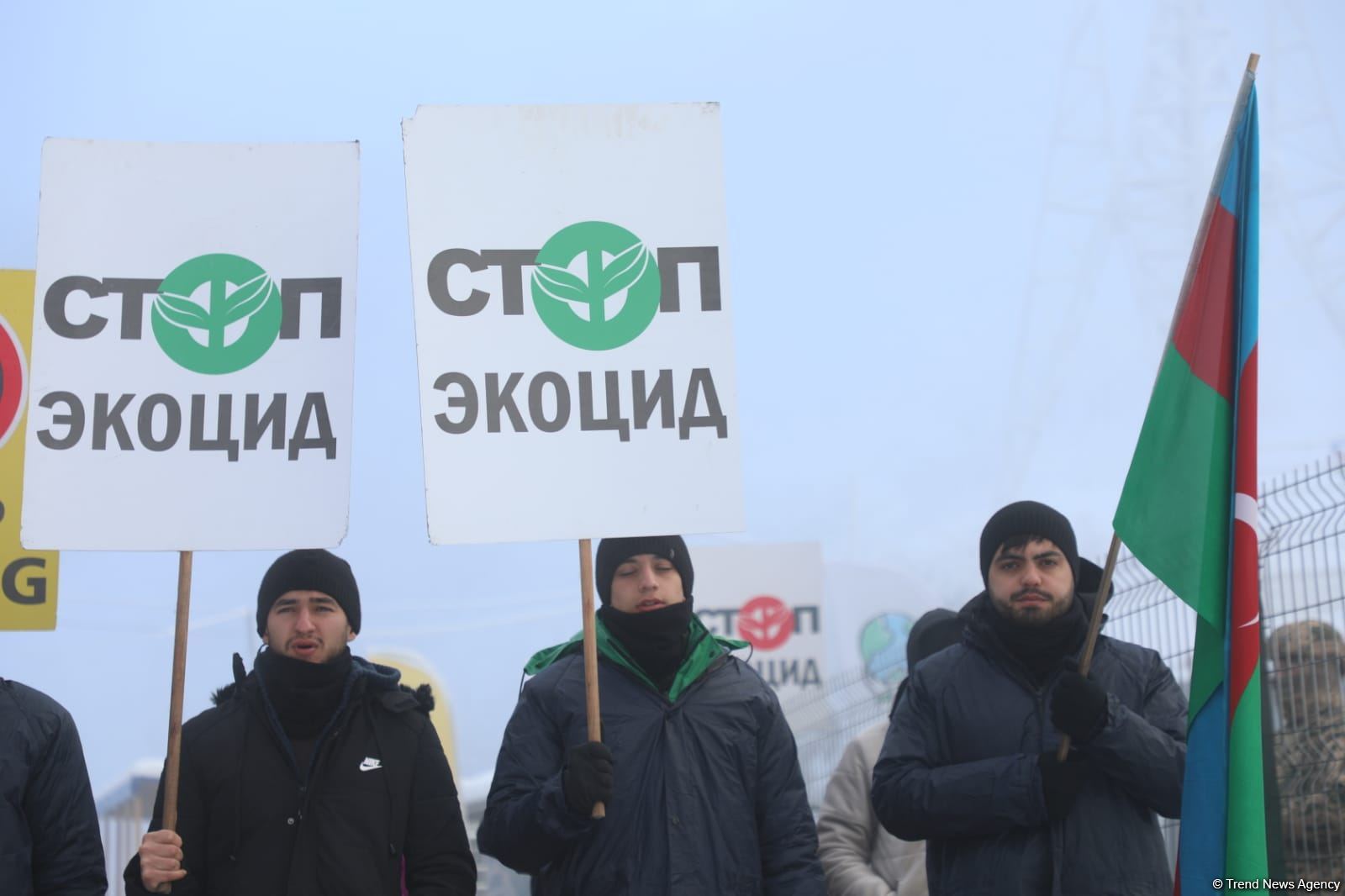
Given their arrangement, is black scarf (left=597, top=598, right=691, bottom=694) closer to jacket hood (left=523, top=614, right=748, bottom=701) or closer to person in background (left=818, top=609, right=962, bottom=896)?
jacket hood (left=523, top=614, right=748, bottom=701)

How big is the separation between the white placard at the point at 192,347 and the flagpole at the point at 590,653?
0.65 meters

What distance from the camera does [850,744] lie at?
5.41 metres

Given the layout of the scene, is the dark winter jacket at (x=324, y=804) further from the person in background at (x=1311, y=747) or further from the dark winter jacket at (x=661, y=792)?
the person in background at (x=1311, y=747)

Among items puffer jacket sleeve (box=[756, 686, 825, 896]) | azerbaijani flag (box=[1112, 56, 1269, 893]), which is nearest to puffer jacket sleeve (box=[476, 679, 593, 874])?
puffer jacket sleeve (box=[756, 686, 825, 896])

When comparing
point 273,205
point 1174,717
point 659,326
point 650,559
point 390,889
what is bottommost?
point 390,889

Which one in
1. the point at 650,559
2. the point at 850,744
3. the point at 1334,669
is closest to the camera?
the point at 650,559

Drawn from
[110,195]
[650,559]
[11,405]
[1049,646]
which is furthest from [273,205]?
[1049,646]

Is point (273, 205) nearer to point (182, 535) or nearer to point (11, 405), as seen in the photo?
point (182, 535)

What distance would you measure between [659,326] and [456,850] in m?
1.52

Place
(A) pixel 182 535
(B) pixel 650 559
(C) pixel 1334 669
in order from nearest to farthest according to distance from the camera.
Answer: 1. (A) pixel 182 535
2. (B) pixel 650 559
3. (C) pixel 1334 669

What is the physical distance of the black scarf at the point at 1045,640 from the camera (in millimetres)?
4336

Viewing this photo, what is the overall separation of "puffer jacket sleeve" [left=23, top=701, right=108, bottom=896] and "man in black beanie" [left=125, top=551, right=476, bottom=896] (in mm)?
195

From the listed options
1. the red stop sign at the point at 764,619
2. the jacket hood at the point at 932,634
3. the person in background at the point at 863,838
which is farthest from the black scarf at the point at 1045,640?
the red stop sign at the point at 764,619

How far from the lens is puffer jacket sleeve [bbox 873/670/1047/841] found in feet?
13.4
